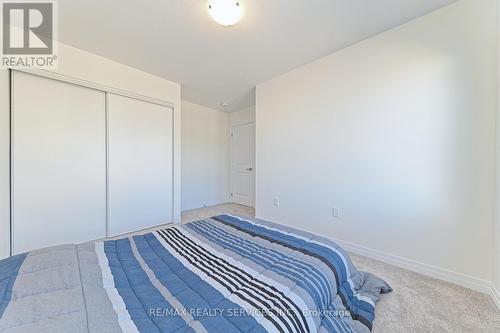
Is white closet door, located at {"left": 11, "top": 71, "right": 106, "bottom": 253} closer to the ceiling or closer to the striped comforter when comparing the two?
the ceiling

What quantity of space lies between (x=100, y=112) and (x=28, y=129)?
703 mm

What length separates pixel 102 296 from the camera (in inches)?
31.0

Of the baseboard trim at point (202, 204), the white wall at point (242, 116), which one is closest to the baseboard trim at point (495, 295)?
the white wall at point (242, 116)

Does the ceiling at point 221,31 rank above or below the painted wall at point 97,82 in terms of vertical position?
above

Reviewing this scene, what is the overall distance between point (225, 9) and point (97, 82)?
1.91 m

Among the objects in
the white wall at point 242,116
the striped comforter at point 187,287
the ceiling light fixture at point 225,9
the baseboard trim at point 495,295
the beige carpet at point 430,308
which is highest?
the ceiling light fixture at point 225,9

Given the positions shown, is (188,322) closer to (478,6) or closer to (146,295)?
(146,295)

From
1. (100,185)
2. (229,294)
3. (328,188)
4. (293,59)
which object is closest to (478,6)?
(293,59)

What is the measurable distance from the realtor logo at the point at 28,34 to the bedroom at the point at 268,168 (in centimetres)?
1

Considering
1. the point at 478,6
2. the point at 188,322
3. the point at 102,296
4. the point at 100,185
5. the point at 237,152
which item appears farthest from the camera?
the point at 237,152

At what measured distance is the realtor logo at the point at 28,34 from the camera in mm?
1825

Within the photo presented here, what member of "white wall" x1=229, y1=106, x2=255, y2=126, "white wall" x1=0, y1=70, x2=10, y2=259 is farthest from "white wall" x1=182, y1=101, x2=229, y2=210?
"white wall" x1=0, y1=70, x2=10, y2=259

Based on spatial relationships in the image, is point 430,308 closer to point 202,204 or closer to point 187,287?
point 187,287

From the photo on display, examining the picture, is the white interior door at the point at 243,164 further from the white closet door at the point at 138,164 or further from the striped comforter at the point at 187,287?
the striped comforter at the point at 187,287
